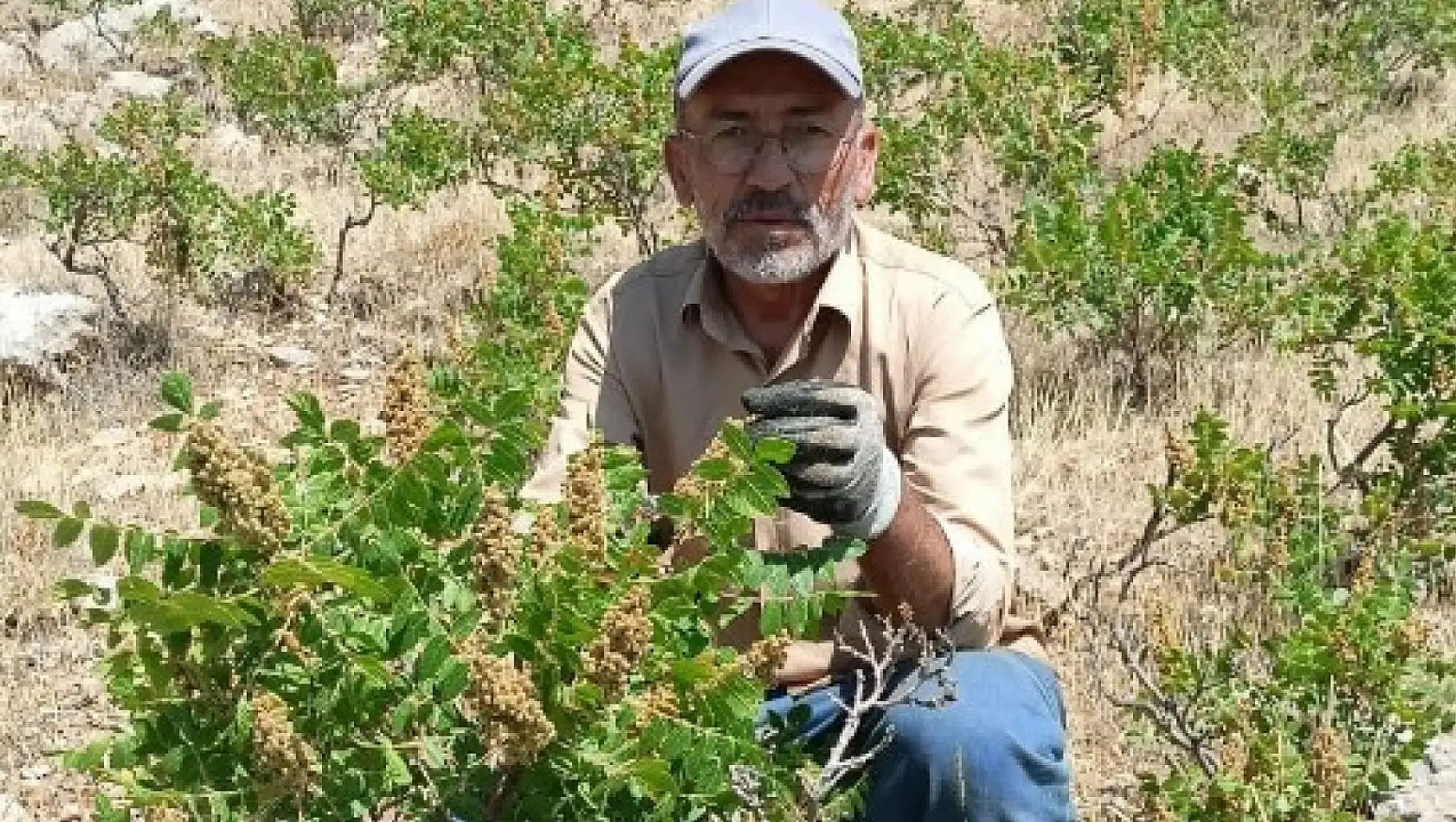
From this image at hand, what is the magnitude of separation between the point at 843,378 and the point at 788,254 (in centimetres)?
24

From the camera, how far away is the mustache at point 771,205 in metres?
2.83

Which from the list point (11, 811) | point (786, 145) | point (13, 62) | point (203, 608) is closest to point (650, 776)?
point (203, 608)

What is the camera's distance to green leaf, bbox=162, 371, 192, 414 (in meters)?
1.58

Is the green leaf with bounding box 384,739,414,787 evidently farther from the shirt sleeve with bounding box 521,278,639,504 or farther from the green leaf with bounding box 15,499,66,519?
the shirt sleeve with bounding box 521,278,639,504

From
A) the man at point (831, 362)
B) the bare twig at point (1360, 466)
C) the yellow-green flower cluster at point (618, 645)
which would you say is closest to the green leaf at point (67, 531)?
the yellow-green flower cluster at point (618, 645)

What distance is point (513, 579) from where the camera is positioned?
1.74 m

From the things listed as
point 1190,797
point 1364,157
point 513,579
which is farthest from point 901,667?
point 1364,157

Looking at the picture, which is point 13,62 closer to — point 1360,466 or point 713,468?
point 1360,466

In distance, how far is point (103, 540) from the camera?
1.62m

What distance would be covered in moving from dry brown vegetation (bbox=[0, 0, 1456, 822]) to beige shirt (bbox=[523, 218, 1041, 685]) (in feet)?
2.16

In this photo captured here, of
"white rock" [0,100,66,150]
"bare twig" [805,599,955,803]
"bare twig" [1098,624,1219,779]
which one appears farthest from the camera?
"white rock" [0,100,66,150]

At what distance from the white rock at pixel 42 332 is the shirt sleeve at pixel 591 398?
370cm

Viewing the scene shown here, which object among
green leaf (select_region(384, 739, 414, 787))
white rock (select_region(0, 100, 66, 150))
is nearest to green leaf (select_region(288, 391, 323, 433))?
green leaf (select_region(384, 739, 414, 787))

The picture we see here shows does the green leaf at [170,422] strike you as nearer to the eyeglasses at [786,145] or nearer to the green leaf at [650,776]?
the green leaf at [650,776]
